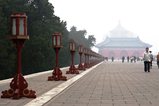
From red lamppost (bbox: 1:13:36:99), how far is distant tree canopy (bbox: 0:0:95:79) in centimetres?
3178

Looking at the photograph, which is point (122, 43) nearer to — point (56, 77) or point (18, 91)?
point (56, 77)

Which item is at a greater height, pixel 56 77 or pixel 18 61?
pixel 18 61

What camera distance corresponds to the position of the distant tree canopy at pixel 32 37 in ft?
140

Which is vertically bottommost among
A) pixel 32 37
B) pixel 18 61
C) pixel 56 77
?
pixel 56 77

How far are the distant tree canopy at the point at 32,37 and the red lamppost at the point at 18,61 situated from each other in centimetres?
3178

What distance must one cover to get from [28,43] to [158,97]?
39007mm

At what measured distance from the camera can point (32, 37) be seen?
4819 centimetres

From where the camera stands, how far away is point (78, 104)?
26.3ft

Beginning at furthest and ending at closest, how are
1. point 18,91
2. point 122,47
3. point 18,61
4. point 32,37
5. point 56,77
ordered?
point 122,47 < point 32,37 < point 56,77 < point 18,61 < point 18,91

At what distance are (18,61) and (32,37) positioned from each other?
39003mm

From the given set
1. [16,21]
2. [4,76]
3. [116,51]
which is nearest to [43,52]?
[4,76]

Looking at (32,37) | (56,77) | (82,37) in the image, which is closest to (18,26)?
(56,77)

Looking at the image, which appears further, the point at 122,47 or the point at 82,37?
the point at 122,47

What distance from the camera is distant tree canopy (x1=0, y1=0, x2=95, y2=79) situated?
140ft
